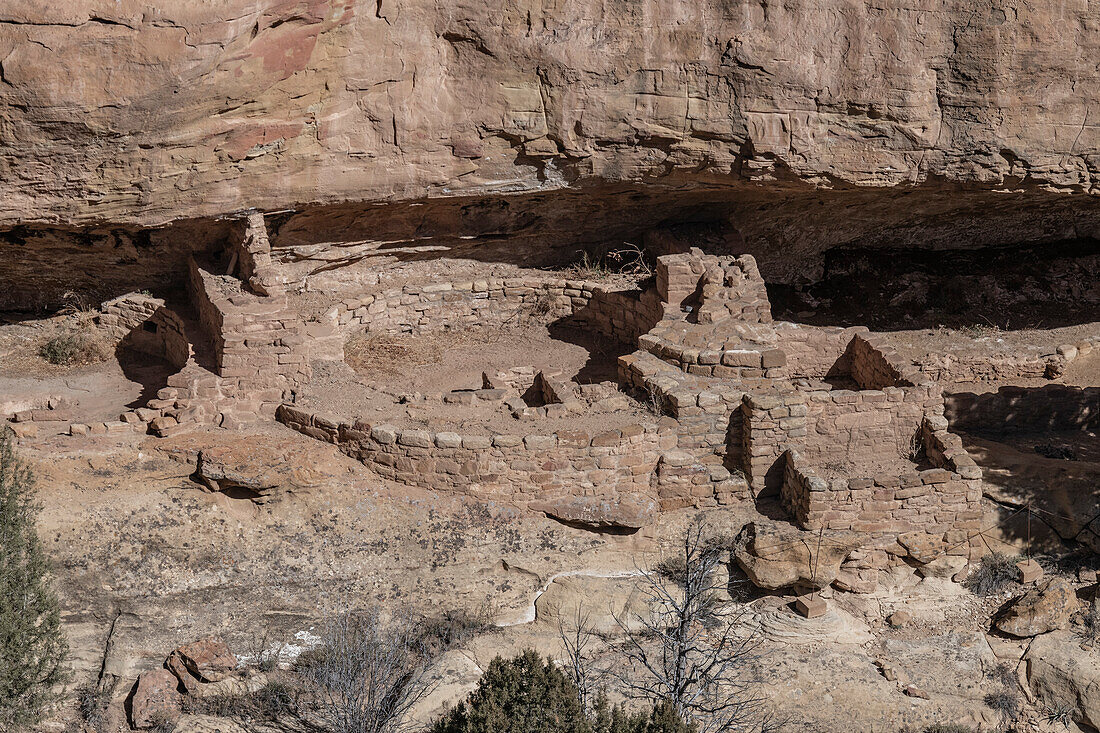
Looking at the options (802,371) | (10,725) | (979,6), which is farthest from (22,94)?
(979,6)

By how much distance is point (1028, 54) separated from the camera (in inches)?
691

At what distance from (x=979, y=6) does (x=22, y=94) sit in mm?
11349

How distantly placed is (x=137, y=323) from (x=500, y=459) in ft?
20.1

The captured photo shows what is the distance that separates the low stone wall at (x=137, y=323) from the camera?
60.2 ft

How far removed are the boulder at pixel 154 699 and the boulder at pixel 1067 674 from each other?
8799 mm

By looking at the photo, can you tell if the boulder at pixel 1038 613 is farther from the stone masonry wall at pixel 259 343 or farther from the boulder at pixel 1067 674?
the stone masonry wall at pixel 259 343

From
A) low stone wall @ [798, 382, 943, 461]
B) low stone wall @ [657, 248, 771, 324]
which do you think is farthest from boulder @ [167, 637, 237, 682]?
low stone wall @ [657, 248, 771, 324]

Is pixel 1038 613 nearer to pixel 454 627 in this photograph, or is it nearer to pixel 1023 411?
pixel 1023 411

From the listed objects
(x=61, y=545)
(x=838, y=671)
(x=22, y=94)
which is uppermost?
(x=22, y=94)

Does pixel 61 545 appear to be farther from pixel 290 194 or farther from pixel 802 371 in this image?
pixel 802 371

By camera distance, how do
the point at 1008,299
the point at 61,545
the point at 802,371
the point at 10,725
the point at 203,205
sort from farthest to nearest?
the point at 1008,299, the point at 802,371, the point at 203,205, the point at 61,545, the point at 10,725

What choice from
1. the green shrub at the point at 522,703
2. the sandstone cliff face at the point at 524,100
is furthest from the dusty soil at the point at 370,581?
Result: the sandstone cliff face at the point at 524,100

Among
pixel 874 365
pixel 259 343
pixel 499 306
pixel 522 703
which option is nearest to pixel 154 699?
pixel 522 703

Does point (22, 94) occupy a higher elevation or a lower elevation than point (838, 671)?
higher
